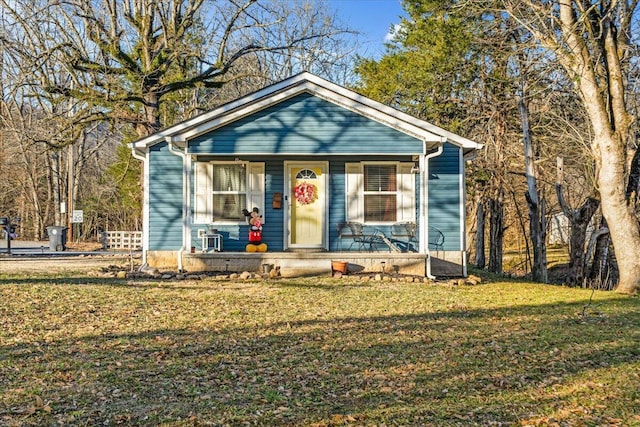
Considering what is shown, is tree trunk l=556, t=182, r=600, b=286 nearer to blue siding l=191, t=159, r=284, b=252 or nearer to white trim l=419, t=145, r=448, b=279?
white trim l=419, t=145, r=448, b=279

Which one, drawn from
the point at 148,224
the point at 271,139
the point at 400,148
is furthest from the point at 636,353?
the point at 148,224

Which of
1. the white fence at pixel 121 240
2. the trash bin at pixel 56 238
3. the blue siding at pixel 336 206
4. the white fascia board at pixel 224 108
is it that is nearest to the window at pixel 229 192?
the white fascia board at pixel 224 108

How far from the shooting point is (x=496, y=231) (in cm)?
1866

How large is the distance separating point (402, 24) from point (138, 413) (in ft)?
56.3

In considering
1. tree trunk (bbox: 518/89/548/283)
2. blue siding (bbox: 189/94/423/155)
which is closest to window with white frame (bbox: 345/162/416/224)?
blue siding (bbox: 189/94/423/155)

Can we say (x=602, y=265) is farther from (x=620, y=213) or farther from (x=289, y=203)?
(x=289, y=203)

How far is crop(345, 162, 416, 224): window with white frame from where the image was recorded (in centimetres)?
1415

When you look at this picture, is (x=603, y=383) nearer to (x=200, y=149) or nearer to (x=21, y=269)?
(x=200, y=149)

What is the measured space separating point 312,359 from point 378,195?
851 centimetres

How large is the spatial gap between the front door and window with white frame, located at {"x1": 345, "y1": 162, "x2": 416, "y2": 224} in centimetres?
67

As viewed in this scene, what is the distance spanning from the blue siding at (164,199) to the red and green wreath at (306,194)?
9.58ft

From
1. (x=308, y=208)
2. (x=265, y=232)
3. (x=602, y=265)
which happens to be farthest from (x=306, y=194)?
(x=602, y=265)

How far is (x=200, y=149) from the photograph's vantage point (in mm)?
12883

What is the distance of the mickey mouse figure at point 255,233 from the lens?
13680mm
